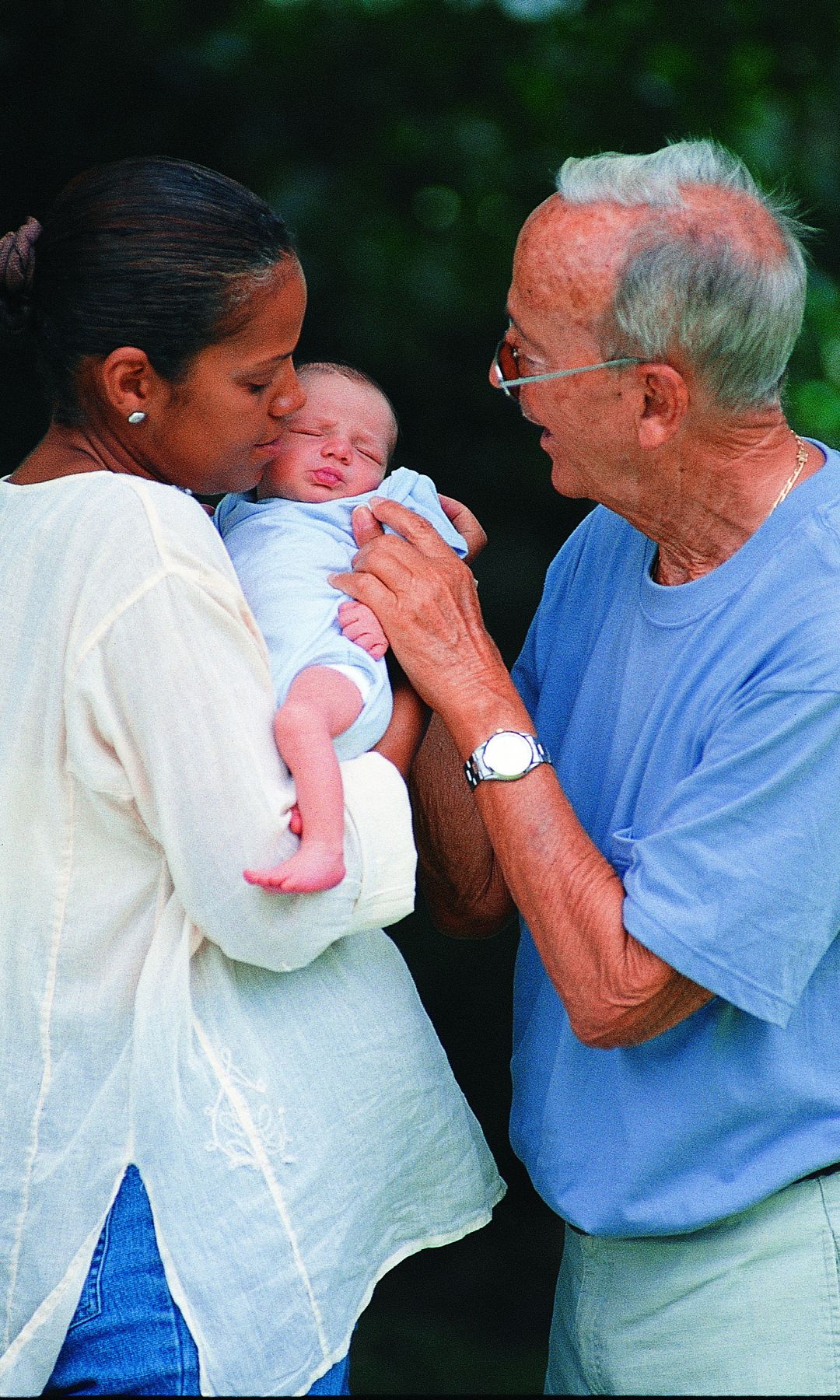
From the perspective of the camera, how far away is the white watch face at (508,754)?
1.83 m

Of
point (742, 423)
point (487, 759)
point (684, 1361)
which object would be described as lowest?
point (684, 1361)

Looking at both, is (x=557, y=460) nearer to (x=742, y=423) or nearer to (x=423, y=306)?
(x=742, y=423)

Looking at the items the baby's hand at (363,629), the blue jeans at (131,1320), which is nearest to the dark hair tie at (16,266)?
the baby's hand at (363,629)

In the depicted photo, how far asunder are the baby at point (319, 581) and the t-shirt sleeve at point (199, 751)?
0.04 meters

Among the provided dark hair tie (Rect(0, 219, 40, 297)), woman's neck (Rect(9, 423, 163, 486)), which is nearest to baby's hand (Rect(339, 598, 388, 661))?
woman's neck (Rect(9, 423, 163, 486))

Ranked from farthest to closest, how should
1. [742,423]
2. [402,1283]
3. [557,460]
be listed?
[402,1283]
[557,460]
[742,423]

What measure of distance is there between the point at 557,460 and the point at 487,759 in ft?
1.52

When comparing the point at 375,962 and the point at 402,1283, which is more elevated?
the point at 375,962

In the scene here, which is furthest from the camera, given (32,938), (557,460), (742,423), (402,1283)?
(402,1283)

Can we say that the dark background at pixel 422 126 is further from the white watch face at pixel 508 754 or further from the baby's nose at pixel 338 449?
the white watch face at pixel 508 754

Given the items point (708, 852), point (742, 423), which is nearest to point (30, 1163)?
point (708, 852)

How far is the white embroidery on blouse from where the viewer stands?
5.27 ft

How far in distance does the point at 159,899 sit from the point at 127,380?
1.96 ft

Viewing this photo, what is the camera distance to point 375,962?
1794 millimetres
